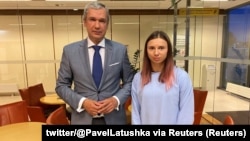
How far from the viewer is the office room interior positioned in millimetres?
4844

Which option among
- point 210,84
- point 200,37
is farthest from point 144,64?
point 210,84

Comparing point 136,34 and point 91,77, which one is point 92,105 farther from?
point 136,34

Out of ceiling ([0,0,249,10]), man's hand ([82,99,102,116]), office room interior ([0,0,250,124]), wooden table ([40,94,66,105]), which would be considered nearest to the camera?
man's hand ([82,99,102,116])

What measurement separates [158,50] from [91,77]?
489 mm

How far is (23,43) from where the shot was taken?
6309 millimetres

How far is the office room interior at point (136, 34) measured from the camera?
4.84 meters

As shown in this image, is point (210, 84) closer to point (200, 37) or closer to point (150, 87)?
point (200, 37)

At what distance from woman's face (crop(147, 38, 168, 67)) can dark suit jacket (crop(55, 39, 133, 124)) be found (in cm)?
18

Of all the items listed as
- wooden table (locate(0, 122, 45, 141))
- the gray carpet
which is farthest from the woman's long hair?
the gray carpet

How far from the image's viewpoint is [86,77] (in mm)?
1381

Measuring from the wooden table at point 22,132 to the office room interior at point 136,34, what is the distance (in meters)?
3.20

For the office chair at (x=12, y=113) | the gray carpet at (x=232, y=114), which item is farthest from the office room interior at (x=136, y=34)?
the office chair at (x=12, y=113)

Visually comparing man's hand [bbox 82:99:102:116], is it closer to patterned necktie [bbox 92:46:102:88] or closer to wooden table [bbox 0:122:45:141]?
patterned necktie [bbox 92:46:102:88]

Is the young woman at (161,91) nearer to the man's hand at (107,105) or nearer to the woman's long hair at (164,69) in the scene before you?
the woman's long hair at (164,69)
